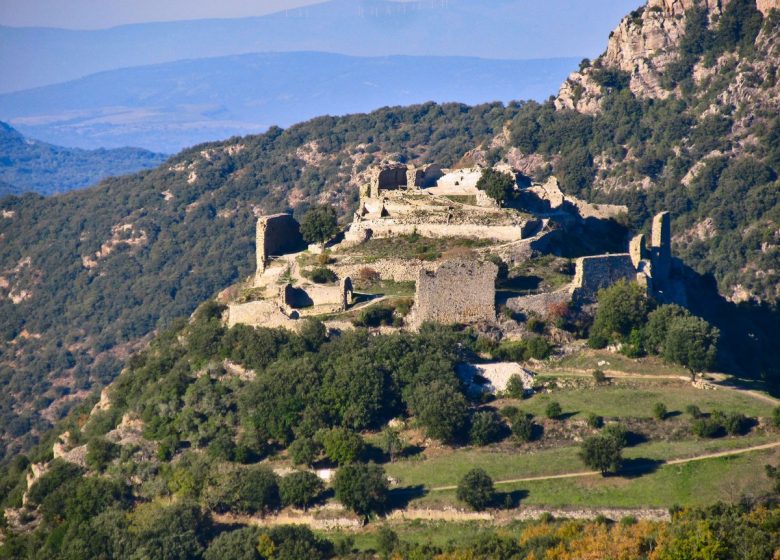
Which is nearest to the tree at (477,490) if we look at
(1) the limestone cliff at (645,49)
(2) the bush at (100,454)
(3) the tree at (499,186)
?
(2) the bush at (100,454)

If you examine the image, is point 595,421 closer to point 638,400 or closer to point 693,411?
point 638,400

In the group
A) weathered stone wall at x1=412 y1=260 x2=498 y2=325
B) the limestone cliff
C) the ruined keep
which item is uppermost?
the limestone cliff

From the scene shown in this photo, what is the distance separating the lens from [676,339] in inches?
1923

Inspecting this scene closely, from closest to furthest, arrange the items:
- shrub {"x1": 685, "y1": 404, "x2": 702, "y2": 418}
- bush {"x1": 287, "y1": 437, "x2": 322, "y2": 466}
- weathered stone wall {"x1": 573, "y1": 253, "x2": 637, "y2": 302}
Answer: bush {"x1": 287, "y1": 437, "x2": 322, "y2": 466}
shrub {"x1": 685, "y1": 404, "x2": 702, "y2": 418}
weathered stone wall {"x1": 573, "y1": 253, "x2": 637, "y2": 302}

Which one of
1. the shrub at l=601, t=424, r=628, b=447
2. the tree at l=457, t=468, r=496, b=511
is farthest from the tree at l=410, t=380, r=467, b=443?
the shrub at l=601, t=424, r=628, b=447

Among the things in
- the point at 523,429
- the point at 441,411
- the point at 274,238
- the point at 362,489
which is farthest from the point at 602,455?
the point at 274,238

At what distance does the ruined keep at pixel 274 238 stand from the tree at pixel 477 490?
796 inches

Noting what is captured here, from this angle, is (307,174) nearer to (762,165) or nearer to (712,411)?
(762,165)

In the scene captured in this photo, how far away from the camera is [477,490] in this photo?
41.3 metres

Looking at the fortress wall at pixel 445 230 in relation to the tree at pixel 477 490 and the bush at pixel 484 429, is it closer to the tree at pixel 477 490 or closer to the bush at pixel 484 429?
the bush at pixel 484 429

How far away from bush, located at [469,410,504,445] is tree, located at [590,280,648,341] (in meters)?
7.37

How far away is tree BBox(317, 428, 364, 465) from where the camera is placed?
146ft

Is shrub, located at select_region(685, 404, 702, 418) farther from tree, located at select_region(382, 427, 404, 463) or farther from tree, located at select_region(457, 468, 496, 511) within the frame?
tree, located at select_region(382, 427, 404, 463)

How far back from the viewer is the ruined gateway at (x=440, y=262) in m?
51.0
